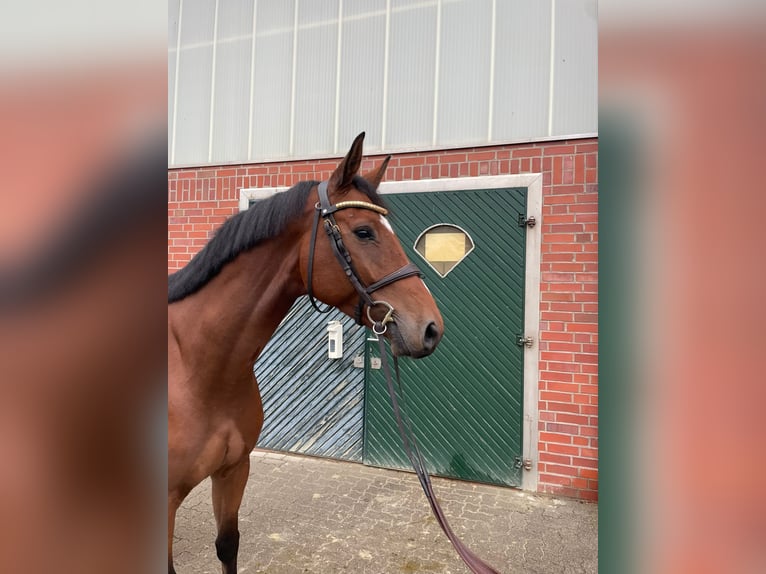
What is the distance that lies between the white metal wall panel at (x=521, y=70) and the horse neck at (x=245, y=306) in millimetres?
2705

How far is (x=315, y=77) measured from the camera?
4.40m

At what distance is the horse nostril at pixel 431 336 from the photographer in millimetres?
1640

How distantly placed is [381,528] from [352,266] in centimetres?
242

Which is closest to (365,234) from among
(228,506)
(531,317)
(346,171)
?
(346,171)

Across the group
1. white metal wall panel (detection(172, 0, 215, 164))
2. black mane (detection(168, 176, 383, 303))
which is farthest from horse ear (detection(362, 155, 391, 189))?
white metal wall panel (detection(172, 0, 215, 164))

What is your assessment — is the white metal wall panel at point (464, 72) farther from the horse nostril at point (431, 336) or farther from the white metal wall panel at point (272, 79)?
the horse nostril at point (431, 336)

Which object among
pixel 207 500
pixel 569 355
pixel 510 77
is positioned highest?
pixel 510 77

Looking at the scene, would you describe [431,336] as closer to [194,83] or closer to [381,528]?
[381,528]
